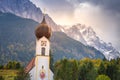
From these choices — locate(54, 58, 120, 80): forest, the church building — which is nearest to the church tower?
the church building

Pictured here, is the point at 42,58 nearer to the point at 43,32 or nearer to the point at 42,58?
the point at 42,58

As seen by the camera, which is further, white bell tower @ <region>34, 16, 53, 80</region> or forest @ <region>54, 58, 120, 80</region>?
white bell tower @ <region>34, 16, 53, 80</region>

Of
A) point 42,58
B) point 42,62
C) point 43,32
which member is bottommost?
point 42,62

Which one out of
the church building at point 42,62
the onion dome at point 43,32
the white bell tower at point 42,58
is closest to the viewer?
the church building at point 42,62

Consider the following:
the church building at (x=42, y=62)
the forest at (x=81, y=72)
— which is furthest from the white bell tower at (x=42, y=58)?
the forest at (x=81, y=72)

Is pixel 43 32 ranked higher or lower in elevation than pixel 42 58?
higher

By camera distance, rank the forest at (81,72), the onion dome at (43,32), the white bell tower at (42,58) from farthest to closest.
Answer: the onion dome at (43,32) → the white bell tower at (42,58) → the forest at (81,72)

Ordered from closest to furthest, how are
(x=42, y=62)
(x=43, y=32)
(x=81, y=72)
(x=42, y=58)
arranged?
1. (x=42, y=62)
2. (x=81, y=72)
3. (x=42, y=58)
4. (x=43, y=32)

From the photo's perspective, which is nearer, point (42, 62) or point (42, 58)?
point (42, 62)

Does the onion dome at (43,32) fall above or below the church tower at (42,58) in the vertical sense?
above

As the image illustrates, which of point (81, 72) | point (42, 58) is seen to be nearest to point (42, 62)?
point (42, 58)

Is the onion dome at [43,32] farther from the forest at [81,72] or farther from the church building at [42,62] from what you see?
the forest at [81,72]

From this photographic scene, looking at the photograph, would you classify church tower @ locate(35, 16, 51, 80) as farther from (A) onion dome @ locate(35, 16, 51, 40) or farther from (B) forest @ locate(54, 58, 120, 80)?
(B) forest @ locate(54, 58, 120, 80)

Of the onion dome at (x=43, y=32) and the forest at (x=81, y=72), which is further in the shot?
the onion dome at (x=43, y=32)
